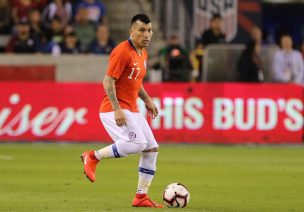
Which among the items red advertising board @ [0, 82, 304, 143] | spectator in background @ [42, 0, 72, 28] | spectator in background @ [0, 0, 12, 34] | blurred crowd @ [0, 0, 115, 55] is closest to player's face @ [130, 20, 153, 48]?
red advertising board @ [0, 82, 304, 143]

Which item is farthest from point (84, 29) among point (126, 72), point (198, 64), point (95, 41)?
point (126, 72)

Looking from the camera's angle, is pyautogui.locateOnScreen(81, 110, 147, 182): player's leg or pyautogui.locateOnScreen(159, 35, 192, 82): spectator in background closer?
pyautogui.locateOnScreen(81, 110, 147, 182): player's leg

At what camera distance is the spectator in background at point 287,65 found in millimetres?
24672

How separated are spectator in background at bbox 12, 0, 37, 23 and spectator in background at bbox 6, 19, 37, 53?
2.24 ft

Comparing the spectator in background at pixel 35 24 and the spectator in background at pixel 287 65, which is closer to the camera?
the spectator in background at pixel 287 65

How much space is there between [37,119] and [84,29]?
3610 millimetres

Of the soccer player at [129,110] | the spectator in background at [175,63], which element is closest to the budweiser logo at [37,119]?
the spectator in background at [175,63]

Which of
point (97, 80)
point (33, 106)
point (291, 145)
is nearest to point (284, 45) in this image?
point (291, 145)

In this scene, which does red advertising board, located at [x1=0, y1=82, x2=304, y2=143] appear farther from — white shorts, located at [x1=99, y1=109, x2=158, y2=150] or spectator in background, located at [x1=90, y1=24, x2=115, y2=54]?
white shorts, located at [x1=99, y1=109, x2=158, y2=150]

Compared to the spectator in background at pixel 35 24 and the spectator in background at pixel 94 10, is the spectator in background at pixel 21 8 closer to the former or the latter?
the spectator in background at pixel 35 24

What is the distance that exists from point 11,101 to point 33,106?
47cm

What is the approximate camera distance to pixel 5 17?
26438 millimetres

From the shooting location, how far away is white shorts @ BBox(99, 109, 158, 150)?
12383 mm

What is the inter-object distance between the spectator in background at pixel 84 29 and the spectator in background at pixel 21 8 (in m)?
1.17
